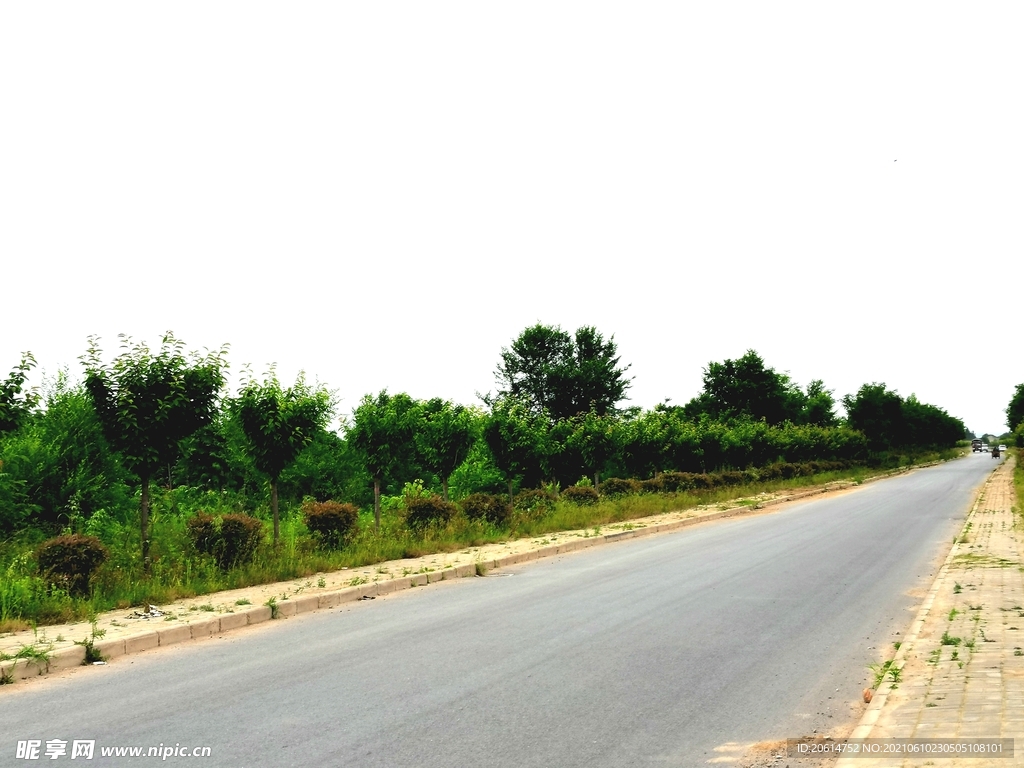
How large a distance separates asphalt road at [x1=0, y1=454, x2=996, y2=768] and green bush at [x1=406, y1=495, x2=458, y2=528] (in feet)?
19.7

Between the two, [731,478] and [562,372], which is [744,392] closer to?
[562,372]

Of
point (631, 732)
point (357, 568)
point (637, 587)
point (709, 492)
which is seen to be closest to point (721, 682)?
point (631, 732)

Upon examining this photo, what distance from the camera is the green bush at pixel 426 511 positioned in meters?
18.9

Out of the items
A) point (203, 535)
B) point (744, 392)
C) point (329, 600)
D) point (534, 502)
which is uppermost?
point (744, 392)

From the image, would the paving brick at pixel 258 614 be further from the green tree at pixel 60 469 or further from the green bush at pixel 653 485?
the green bush at pixel 653 485

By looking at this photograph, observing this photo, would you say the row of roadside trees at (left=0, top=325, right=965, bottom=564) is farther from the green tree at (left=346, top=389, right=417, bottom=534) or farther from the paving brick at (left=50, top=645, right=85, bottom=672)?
the paving brick at (left=50, top=645, right=85, bottom=672)

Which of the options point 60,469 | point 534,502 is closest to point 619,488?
point 534,502

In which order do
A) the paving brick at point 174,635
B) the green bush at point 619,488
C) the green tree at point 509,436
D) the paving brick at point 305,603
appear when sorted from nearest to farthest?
the paving brick at point 174,635 → the paving brick at point 305,603 → the green tree at point 509,436 → the green bush at point 619,488

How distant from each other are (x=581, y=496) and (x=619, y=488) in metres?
4.73

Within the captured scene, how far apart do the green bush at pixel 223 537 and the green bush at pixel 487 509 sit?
26.7 ft

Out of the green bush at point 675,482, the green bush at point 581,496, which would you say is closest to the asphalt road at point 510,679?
the green bush at point 581,496

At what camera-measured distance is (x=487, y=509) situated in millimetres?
20688

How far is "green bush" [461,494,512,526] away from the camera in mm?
20703

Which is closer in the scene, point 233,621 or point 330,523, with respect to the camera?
point 233,621
